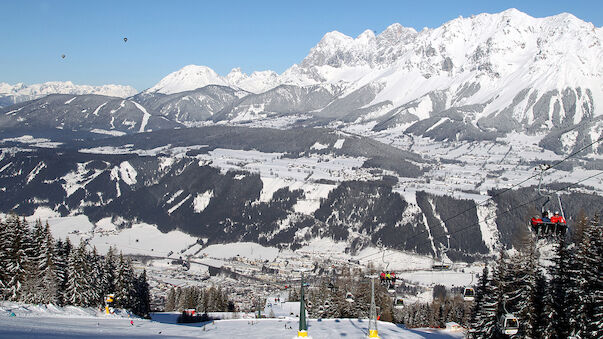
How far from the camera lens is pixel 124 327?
115ft

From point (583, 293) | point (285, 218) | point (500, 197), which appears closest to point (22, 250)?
point (583, 293)

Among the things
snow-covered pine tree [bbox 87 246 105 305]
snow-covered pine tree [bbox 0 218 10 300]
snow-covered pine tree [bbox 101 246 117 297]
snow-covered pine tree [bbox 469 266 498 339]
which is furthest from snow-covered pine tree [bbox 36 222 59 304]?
snow-covered pine tree [bbox 469 266 498 339]

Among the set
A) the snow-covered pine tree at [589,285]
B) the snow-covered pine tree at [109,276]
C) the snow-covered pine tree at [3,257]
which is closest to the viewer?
the snow-covered pine tree at [589,285]

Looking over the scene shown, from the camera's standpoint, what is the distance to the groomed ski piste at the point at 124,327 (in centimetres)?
2553

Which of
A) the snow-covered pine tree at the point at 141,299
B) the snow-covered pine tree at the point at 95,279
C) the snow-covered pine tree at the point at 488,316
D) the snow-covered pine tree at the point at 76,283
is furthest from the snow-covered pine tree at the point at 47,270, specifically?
the snow-covered pine tree at the point at 488,316

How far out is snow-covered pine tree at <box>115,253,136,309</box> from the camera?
67062mm

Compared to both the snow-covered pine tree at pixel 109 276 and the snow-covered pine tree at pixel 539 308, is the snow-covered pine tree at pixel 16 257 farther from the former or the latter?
the snow-covered pine tree at pixel 539 308

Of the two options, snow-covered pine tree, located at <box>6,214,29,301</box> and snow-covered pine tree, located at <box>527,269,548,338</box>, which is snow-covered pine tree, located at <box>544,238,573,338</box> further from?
snow-covered pine tree, located at <box>6,214,29,301</box>

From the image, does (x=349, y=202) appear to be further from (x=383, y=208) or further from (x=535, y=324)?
(x=535, y=324)

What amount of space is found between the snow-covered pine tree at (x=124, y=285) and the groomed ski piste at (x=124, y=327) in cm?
1049

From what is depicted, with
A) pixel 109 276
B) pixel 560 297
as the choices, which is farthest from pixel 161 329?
pixel 109 276

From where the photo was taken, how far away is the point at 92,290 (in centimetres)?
6175

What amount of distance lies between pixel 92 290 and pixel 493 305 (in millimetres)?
40496

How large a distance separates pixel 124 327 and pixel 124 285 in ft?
113
